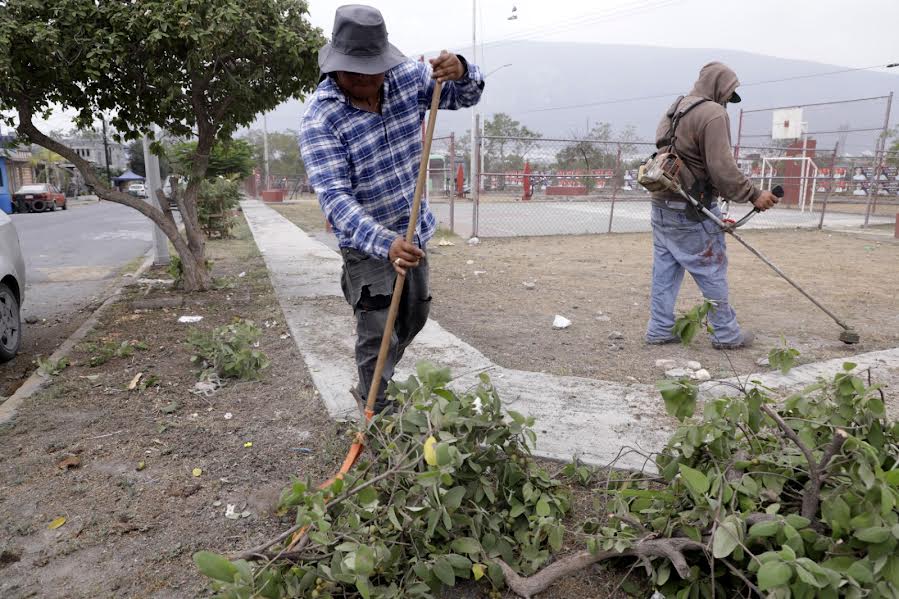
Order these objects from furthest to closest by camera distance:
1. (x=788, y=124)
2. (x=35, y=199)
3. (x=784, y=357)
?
(x=35, y=199), (x=788, y=124), (x=784, y=357)

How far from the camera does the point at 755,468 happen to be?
218 centimetres

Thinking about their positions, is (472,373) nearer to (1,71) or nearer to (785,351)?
(785,351)

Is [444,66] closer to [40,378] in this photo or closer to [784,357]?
[784,357]

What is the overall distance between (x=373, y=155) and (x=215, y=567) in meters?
1.81

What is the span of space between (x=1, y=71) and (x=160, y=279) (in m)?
3.88

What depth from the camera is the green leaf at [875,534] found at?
1536mm

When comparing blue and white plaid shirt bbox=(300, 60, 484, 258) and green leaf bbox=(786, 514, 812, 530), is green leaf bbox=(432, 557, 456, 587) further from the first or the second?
blue and white plaid shirt bbox=(300, 60, 484, 258)

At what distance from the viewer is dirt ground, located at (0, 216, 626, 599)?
2316 millimetres

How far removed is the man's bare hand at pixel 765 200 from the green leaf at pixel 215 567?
412cm

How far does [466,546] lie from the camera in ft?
6.81

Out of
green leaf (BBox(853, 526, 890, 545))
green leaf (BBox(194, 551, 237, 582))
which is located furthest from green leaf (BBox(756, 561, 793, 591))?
green leaf (BBox(194, 551, 237, 582))

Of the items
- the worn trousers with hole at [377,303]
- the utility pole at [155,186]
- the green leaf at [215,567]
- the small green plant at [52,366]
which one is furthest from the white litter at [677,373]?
the utility pole at [155,186]

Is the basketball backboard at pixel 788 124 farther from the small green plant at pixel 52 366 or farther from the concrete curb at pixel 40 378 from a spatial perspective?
the small green plant at pixel 52 366

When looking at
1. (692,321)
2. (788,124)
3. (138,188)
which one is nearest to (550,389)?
(692,321)
